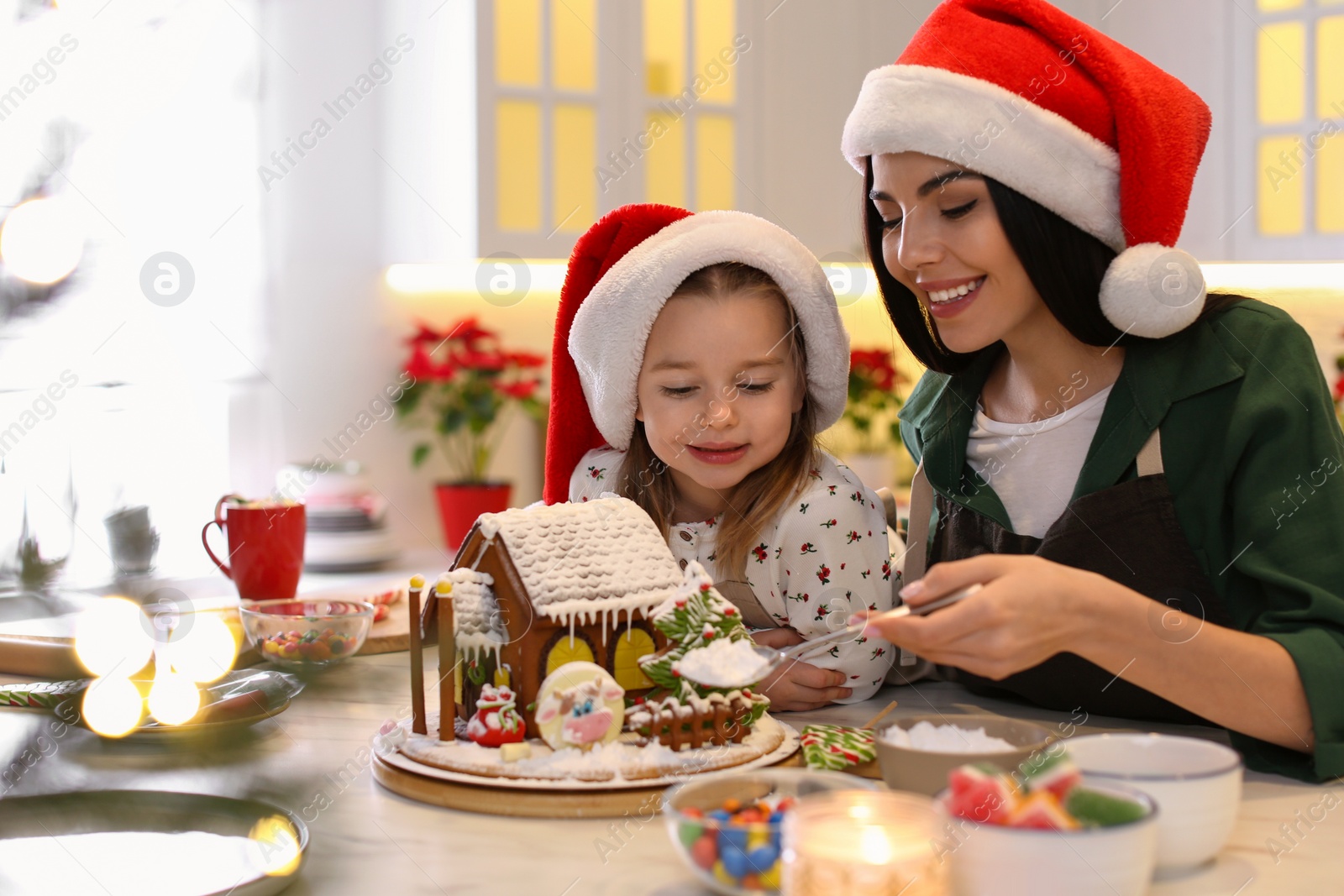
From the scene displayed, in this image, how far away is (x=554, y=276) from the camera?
8.93ft

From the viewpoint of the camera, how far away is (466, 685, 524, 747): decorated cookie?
37.1 inches

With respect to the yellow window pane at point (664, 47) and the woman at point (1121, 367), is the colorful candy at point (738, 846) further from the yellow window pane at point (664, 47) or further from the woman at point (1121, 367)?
the yellow window pane at point (664, 47)

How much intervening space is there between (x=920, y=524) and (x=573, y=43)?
4.78 feet

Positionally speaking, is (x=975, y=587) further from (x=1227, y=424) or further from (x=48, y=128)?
(x=48, y=128)

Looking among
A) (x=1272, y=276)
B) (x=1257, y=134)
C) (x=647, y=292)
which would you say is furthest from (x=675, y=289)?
(x=1272, y=276)

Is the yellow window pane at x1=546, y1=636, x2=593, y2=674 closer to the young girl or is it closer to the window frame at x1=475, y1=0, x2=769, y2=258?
the young girl

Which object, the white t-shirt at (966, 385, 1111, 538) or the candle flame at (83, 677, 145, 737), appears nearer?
the candle flame at (83, 677, 145, 737)

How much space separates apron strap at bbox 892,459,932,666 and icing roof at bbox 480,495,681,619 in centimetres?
42

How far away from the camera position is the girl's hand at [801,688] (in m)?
1.16

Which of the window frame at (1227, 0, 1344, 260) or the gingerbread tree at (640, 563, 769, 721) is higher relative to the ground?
the window frame at (1227, 0, 1344, 260)

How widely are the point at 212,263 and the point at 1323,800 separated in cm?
216

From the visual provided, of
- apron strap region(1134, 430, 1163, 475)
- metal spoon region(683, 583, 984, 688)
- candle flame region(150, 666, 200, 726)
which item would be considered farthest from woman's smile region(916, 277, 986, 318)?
candle flame region(150, 666, 200, 726)

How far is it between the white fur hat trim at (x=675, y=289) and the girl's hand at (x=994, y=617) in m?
0.51

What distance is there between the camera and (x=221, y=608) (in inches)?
62.1
